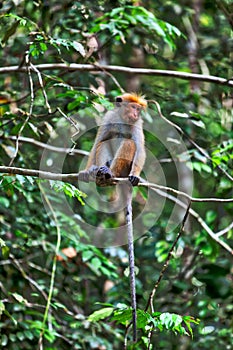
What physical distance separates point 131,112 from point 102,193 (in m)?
1.09

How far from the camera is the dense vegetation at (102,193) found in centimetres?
385

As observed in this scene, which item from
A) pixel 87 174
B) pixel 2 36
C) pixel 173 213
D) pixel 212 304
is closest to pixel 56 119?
pixel 2 36

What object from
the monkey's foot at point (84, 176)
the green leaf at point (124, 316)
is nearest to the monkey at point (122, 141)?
the monkey's foot at point (84, 176)

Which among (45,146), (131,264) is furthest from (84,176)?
(45,146)

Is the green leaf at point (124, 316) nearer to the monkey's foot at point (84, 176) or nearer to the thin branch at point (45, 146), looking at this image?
the monkey's foot at point (84, 176)

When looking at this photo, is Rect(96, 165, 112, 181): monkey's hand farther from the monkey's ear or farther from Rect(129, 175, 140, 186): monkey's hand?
the monkey's ear

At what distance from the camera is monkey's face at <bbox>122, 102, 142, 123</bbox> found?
4094mm

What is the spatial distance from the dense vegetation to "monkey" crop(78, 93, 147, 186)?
0.19m

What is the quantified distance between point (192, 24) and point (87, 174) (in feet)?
10.1

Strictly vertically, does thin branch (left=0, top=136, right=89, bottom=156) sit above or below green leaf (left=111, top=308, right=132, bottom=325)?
below

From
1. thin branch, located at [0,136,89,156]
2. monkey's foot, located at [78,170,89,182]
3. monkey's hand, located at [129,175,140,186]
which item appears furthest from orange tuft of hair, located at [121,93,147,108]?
monkey's foot, located at [78,170,89,182]

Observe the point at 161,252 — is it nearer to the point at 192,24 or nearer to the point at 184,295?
the point at 184,295

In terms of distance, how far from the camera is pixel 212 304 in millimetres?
4117

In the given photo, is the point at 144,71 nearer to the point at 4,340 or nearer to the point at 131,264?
the point at 131,264
